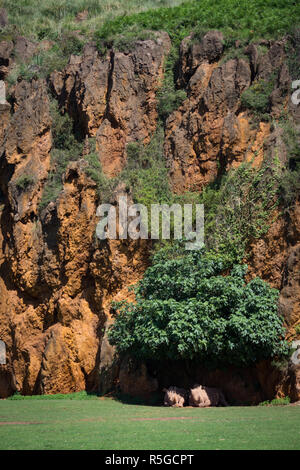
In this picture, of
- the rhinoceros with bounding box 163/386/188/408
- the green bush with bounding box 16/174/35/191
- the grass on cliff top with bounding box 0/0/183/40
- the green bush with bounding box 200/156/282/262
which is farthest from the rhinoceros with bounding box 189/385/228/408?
the grass on cliff top with bounding box 0/0/183/40

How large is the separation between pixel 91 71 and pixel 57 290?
10.6 meters

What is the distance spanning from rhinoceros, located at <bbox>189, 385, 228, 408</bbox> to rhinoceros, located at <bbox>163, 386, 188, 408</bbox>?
0.30 metres

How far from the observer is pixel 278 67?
71.1ft

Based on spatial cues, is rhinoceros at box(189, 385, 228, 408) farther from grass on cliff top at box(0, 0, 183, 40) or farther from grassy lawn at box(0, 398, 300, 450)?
grass on cliff top at box(0, 0, 183, 40)

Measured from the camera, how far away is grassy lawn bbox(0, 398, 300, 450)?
8758mm

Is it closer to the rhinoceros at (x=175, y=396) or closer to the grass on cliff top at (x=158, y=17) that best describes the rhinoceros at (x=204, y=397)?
the rhinoceros at (x=175, y=396)

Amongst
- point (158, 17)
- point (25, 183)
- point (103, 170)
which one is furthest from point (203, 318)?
point (158, 17)

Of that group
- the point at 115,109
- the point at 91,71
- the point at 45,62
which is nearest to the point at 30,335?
the point at 115,109

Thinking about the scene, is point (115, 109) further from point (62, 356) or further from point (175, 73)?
point (62, 356)

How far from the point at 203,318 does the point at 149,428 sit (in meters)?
4.99

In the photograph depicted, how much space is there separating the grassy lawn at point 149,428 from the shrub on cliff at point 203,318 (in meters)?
1.73

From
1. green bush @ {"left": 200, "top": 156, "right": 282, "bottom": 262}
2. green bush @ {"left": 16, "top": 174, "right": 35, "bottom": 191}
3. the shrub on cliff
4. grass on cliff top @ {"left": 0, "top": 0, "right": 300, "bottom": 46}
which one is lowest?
the shrub on cliff
